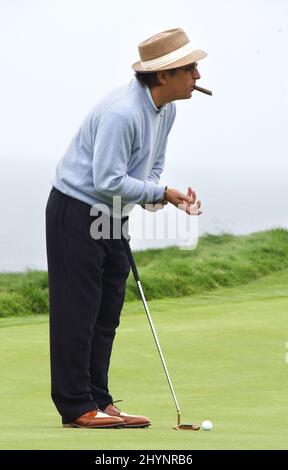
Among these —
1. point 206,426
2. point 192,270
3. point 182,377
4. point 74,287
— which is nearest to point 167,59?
point 74,287

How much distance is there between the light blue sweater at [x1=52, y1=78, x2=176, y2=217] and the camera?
5.62m

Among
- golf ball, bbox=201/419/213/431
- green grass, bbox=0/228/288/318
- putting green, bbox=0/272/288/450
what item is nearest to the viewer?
putting green, bbox=0/272/288/450

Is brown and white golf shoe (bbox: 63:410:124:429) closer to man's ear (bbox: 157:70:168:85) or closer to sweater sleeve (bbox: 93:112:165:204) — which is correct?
sweater sleeve (bbox: 93:112:165:204)

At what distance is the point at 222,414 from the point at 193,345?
2499 mm

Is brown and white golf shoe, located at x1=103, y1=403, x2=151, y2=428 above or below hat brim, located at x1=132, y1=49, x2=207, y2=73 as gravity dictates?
below

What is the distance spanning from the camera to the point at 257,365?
802cm

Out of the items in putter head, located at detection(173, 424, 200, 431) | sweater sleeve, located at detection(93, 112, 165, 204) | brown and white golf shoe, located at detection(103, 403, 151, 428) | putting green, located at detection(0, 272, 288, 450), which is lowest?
putting green, located at detection(0, 272, 288, 450)

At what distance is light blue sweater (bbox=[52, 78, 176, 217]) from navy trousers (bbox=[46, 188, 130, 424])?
0.09 meters

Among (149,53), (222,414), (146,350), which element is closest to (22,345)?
(146,350)

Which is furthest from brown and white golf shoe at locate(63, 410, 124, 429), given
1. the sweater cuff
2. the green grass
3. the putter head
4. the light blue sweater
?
the green grass

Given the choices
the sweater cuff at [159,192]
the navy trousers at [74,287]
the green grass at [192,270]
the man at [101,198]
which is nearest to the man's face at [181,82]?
the man at [101,198]

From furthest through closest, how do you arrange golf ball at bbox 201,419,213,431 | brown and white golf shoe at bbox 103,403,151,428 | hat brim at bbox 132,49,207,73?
brown and white golf shoe at bbox 103,403,151,428, hat brim at bbox 132,49,207,73, golf ball at bbox 201,419,213,431

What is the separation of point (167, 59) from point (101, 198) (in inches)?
24.7
